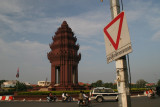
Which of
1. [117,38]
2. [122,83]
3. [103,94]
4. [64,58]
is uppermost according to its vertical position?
[64,58]

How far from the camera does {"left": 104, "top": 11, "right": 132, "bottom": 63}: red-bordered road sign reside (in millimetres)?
2709

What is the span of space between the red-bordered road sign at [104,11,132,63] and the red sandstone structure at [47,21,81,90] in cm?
2853

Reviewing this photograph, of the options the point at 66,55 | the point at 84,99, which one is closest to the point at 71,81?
the point at 66,55

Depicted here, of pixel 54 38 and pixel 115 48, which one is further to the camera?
pixel 54 38

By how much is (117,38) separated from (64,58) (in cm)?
3041

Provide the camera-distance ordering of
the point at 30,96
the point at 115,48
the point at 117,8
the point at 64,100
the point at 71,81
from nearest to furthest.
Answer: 1. the point at 115,48
2. the point at 117,8
3. the point at 64,100
4. the point at 30,96
5. the point at 71,81

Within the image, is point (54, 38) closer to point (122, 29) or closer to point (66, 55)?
point (66, 55)

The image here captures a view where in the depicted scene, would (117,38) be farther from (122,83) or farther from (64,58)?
(64,58)

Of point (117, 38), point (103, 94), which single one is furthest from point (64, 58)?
point (117, 38)

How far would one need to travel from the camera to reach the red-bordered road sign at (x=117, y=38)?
2.71m

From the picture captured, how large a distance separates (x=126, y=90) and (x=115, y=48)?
33.0 inches

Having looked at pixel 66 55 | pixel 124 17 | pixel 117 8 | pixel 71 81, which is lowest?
pixel 71 81

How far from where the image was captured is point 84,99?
13859mm

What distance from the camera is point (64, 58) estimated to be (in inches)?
1299
